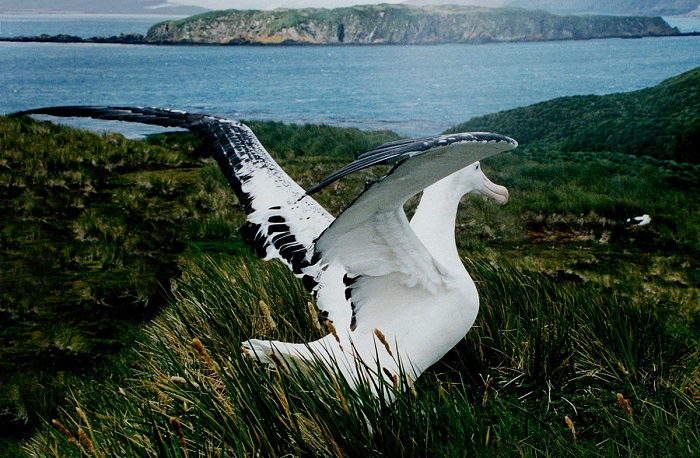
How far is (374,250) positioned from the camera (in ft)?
7.36

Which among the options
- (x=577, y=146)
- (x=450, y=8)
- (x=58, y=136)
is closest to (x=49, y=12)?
(x=58, y=136)

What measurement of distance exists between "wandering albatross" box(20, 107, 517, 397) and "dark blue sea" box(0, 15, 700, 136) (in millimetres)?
2696

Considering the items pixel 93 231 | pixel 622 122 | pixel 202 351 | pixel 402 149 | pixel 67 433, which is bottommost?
pixel 93 231

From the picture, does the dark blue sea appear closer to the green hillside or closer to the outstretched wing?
the green hillside

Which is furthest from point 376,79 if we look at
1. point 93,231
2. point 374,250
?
point 374,250

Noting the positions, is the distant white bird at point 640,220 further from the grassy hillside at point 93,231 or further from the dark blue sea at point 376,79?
the grassy hillside at point 93,231

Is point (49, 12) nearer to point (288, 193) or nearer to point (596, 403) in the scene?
point (288, 193)

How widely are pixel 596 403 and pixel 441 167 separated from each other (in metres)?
1.11

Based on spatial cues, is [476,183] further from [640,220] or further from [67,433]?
[640,220]

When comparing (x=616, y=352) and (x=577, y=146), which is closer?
(x=616, y=352)

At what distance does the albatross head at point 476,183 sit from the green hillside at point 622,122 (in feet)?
8.70

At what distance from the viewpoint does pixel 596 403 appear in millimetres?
2365

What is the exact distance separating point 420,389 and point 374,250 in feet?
1.50

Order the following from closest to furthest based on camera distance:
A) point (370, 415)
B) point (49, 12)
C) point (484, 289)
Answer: point (370, 415), point (484, 289), point (49, 12)
